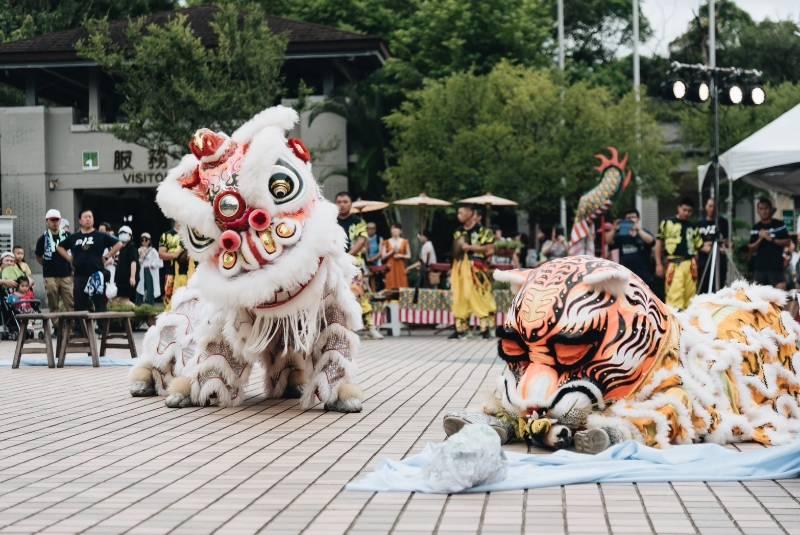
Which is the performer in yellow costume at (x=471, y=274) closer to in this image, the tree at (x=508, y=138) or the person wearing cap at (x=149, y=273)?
the person wearing cap at (x=149, y=273)

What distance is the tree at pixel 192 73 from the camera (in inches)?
1113

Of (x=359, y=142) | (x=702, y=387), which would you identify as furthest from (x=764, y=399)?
(x=359, y=142)

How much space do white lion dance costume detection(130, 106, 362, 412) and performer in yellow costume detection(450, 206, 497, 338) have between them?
9.73 meters

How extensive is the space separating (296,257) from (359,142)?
27.8 meters

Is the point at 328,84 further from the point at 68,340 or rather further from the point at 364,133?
the point at 68,340

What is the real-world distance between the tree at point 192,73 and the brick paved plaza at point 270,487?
1897cm

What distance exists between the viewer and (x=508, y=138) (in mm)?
31672

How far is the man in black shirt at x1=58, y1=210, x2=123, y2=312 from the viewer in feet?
59.8

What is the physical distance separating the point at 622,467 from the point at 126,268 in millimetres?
17920

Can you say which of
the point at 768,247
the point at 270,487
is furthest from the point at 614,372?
the point at 768,247

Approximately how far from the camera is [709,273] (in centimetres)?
1792

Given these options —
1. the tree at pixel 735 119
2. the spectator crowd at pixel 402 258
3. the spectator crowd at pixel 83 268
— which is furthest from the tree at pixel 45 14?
the spectator crowd at pixel 402 258

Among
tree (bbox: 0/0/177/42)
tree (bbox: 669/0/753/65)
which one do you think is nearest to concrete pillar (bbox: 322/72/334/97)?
tree (bbox: 0/0/177/42)

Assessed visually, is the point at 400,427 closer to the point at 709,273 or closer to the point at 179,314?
the point at 179,314
